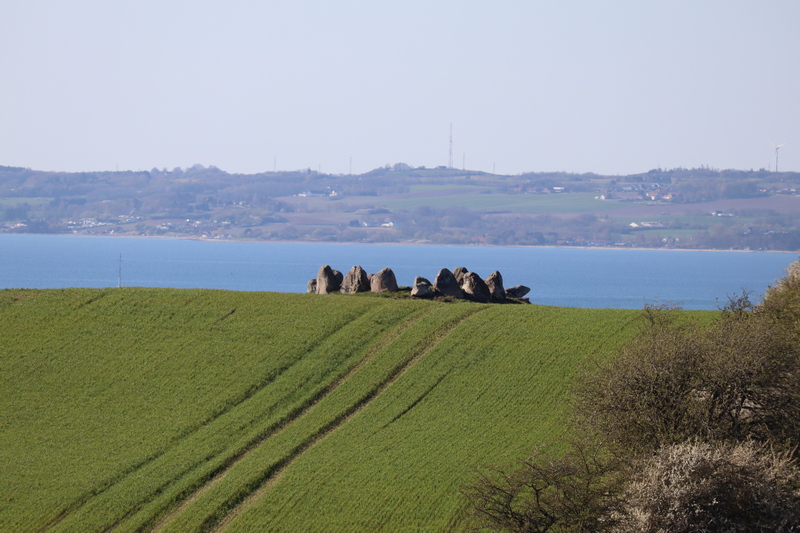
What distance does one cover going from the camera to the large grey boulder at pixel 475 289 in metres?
57.6

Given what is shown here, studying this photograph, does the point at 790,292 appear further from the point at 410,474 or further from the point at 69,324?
the point at 69,324

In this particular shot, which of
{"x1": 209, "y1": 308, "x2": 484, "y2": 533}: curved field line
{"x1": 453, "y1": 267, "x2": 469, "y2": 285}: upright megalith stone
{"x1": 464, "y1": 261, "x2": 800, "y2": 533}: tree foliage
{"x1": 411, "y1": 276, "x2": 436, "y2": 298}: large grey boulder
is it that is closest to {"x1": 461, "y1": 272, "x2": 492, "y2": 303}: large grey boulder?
{"x1": 453, "y1": 267, "x2": 469, "y2": 285}: upright megalith stone

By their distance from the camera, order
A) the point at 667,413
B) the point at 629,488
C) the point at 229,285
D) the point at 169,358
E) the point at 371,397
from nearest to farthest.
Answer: the point at 629,488
the point at 667,413
the point at 371,397
the point at 169,358
the point at 229,285

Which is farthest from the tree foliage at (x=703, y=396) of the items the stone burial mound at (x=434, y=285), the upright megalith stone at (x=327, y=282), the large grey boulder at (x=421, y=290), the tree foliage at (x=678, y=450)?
the upright megalith stone at (x=327, y=282)

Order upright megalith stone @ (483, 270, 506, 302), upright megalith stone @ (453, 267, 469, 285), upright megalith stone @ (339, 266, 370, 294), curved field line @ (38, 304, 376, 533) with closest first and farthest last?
1. curved field line @ (38, 304, 376, 533)
2. upright megalith stone @ (483, 270, 506, 302)
3. upright megalith stone @ (453, 267, 469, 285)
4. upright megalith stone @ (339, 266, 370, 294)

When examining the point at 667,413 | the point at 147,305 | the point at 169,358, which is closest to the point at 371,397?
the point at 169,358

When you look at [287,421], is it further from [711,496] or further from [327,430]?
[711,496]

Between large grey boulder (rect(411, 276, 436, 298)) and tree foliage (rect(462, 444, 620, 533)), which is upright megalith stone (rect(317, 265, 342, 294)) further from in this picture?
tree foliage (rect(462, 444, 620, 533))

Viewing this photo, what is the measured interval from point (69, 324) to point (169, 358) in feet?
31.3

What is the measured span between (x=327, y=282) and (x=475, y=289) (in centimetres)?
1202

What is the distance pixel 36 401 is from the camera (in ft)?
138

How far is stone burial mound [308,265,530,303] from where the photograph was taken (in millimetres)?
57312

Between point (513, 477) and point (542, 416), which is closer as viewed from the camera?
point (513, 477)

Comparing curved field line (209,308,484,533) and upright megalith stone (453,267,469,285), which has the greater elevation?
upright megalith stone (453,267,469,285)
